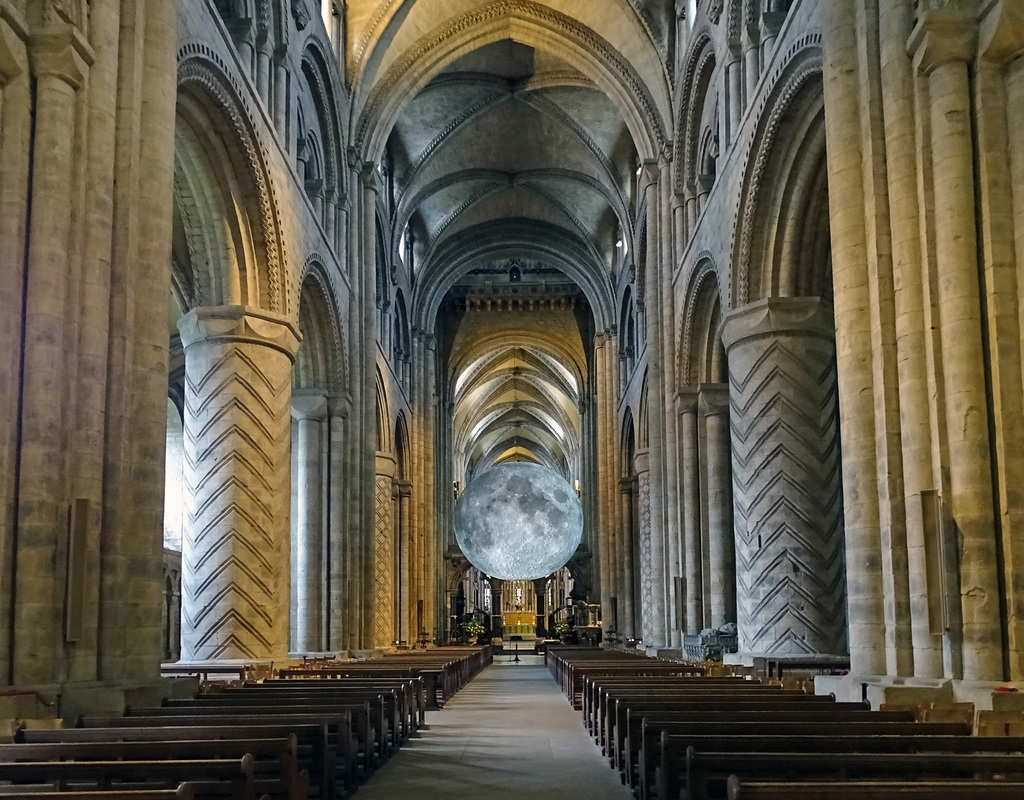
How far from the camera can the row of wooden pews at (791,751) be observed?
14.2ft

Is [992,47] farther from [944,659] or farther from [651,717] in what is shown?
[651,717]

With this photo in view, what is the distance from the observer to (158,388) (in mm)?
10500

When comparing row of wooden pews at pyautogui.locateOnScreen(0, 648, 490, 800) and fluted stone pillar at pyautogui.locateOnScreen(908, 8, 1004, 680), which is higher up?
fluted stone pillar at pyautogui.locateOnScreen(908, 8, 1004, 680)

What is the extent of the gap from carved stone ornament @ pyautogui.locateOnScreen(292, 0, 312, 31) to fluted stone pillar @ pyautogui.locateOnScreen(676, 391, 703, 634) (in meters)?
9.50

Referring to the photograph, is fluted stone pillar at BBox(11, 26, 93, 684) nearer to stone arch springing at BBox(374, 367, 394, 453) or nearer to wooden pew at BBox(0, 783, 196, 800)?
wooden pew at BBox(0, 783, 196, 800)

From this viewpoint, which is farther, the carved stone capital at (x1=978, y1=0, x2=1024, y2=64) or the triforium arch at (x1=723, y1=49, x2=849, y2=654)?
the triforium arch at (x1=723, y1=49, x2=849, y2=654)

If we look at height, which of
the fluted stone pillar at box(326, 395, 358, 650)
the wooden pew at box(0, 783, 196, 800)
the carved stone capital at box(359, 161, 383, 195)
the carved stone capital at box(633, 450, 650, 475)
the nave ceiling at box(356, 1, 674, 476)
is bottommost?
the wooden pew at box(0, 783, 196, 800)

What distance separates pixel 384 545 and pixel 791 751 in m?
25.9

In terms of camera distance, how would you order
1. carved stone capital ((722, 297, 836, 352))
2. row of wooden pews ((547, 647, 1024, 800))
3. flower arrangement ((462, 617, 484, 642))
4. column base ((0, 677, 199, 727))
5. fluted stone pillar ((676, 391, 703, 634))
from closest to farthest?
row of wooden pews ((547, 647, 1024, 800))
column base ((0, 677, 199, 727))
carved stone capital ((722, 297, 836, 352))
fluted stone pillar ((676, 391, 703, 634))
flower arrangement ((462, 617, 484, 642))

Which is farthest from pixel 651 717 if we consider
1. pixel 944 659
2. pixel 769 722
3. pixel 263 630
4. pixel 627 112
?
pixel 627 112

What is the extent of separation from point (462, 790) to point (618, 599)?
1117 inches

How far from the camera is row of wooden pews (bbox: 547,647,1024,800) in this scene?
4316 millimetres

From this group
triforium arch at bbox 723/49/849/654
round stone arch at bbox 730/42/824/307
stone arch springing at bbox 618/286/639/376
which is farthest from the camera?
stone arch springing at bbox 618/286/639/376

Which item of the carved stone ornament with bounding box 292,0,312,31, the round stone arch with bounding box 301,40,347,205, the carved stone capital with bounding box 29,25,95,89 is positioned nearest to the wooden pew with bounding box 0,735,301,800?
the carved stone capital with bounding box 29,25,95,89
